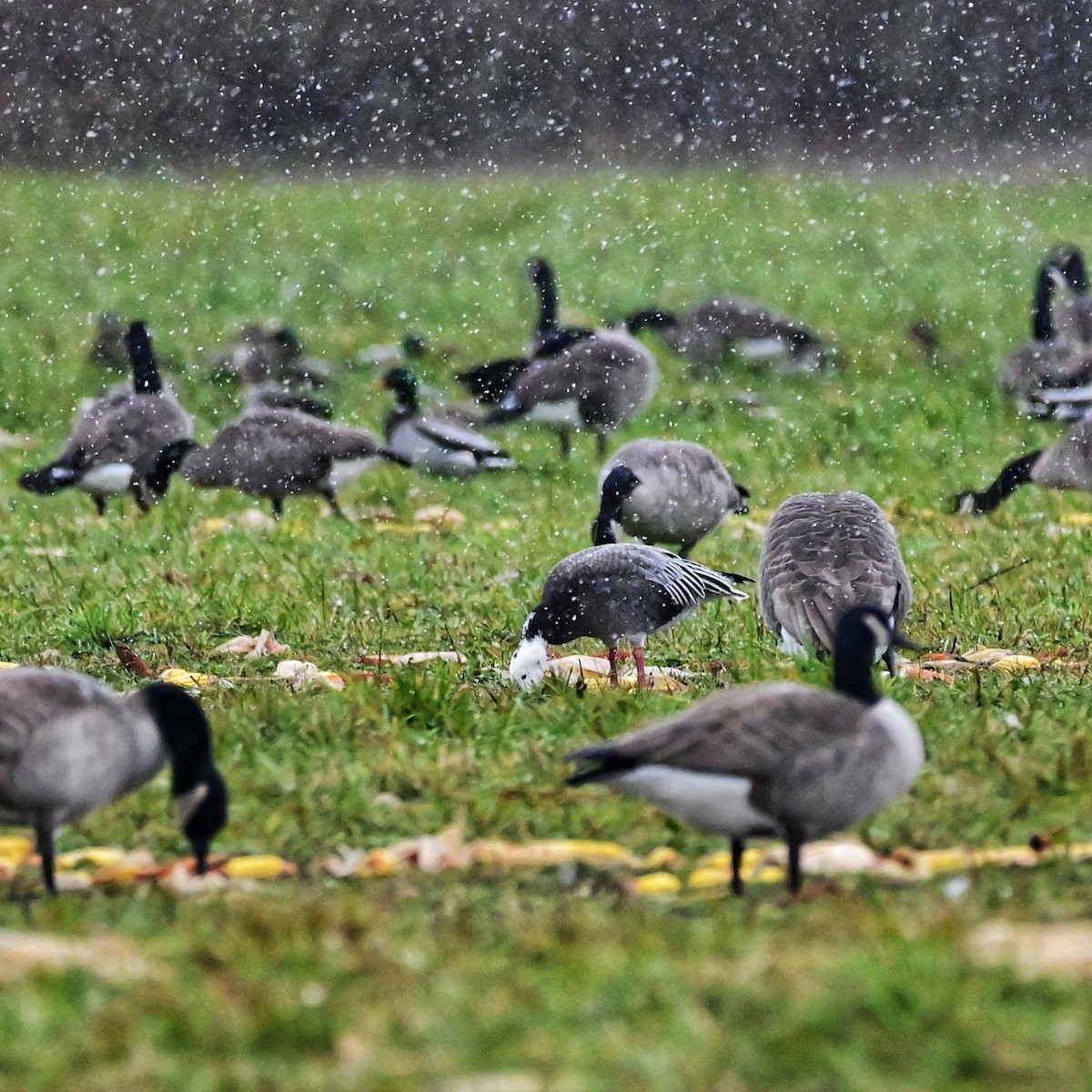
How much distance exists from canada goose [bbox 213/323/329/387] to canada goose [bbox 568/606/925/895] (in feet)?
42.0

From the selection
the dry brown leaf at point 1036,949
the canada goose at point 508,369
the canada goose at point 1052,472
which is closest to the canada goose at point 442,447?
the canada goose at point 508,369

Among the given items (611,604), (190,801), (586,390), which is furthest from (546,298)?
(190,801)

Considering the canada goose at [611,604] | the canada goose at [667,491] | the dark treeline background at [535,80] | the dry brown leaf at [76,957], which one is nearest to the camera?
the dry brown leaf at [76,957]

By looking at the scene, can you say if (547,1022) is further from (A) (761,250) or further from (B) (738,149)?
(B) (738,149)

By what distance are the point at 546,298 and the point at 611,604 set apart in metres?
10.2

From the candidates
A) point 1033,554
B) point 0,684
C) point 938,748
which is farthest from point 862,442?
point 0,684

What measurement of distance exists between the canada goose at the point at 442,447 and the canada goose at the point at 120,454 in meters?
1.53

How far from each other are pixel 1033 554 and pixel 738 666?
3.54 metres

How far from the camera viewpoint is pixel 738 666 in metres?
7.48

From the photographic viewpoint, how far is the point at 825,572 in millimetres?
7484

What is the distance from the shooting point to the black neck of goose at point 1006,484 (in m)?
12.3

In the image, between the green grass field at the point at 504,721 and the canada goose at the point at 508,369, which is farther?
the canada goose at the point at 508,369

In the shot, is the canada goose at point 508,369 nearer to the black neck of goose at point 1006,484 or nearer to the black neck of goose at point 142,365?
the black neck of goose at point 142,365

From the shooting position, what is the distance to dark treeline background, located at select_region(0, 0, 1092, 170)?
30.0 m
